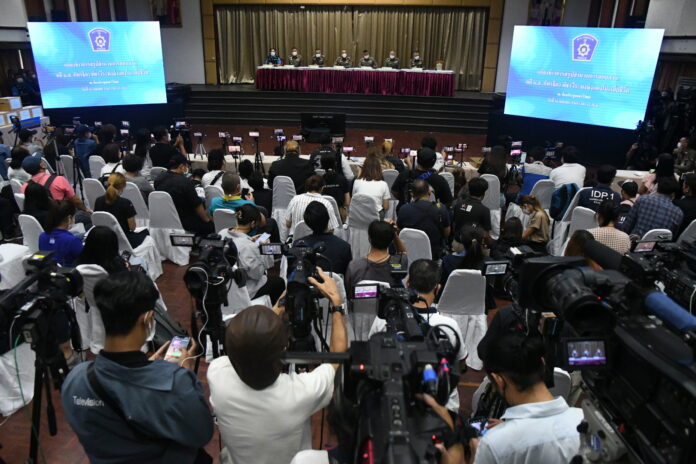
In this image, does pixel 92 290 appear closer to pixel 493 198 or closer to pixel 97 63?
pixel 493 198

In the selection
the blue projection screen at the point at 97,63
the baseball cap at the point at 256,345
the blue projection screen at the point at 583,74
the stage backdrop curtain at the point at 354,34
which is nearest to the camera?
the baseball cap at the point at 256,345

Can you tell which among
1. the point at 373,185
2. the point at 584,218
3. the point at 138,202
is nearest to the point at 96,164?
Result: the point at 138,202

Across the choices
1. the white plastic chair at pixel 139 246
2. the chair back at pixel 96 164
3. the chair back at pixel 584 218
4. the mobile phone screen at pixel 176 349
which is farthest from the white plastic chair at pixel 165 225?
the chair back at pixel 584 218

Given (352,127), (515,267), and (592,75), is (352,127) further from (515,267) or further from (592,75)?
(515,267)

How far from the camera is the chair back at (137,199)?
5175 mm

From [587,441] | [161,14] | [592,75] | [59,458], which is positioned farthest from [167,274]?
[161,14]

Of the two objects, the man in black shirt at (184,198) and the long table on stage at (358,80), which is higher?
the long table on stage at (358,80)

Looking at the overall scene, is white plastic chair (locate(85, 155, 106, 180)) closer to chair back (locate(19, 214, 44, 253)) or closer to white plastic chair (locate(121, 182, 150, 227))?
white plastic chair (locate(121, 182, 150, 227))

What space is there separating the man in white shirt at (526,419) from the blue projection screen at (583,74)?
9.01 meters

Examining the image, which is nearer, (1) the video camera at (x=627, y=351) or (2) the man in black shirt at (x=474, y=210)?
(1) the video camera at (x=627, y=351)

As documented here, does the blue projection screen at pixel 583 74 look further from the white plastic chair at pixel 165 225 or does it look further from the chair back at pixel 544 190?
the white plastic chair at pixel 165 225

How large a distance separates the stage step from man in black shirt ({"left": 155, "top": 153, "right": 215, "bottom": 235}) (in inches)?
332

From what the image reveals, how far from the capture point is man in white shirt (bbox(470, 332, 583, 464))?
64.1 inches

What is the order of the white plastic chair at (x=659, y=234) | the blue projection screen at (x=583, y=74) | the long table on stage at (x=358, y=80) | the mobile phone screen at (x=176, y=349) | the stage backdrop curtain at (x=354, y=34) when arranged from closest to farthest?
the mobile phone screen at (x=176, y=349) < the white plastic chair at (x=659, y=234) < the blue projection screen at (x=583, y=74) < the long table on stage at (x=358, y=80) < the stage backdrop curtain at (x=354, y=34)
